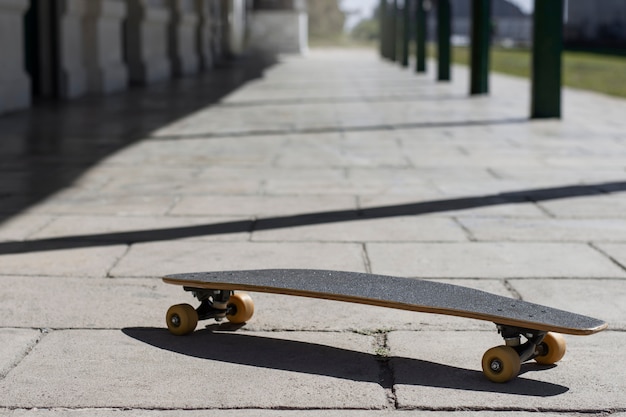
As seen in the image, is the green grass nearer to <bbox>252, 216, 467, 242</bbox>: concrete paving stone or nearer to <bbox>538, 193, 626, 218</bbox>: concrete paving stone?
<bbox>538, 193, 626, 218</bbox>: concrete paving stone

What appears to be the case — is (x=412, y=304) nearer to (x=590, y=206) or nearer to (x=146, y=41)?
(x=590, y=206)

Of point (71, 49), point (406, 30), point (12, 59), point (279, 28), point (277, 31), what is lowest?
point (12, 59)

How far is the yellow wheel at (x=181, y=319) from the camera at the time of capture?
323 centimetres

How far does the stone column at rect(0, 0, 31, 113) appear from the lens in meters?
12.4

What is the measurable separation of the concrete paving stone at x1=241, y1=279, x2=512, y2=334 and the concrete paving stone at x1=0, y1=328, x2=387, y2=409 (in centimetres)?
11

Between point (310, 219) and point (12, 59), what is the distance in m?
8.28

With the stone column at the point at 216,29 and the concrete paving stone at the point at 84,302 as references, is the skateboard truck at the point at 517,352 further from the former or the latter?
the stone column at the point at 216,29

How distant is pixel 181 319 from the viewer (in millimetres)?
3232

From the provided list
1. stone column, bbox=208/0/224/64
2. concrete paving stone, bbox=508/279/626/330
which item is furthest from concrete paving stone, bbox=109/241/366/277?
stone column, bbox=208/0/224/64

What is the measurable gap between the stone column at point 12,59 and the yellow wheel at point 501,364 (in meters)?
10.4

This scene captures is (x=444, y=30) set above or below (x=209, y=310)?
above

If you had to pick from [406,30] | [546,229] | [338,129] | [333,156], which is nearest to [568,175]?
[333,156]

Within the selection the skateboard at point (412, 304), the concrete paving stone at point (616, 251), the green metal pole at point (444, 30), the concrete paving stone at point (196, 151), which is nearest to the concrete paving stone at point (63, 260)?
the skateboard at point (412, 304)

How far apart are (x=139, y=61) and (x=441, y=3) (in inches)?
233
